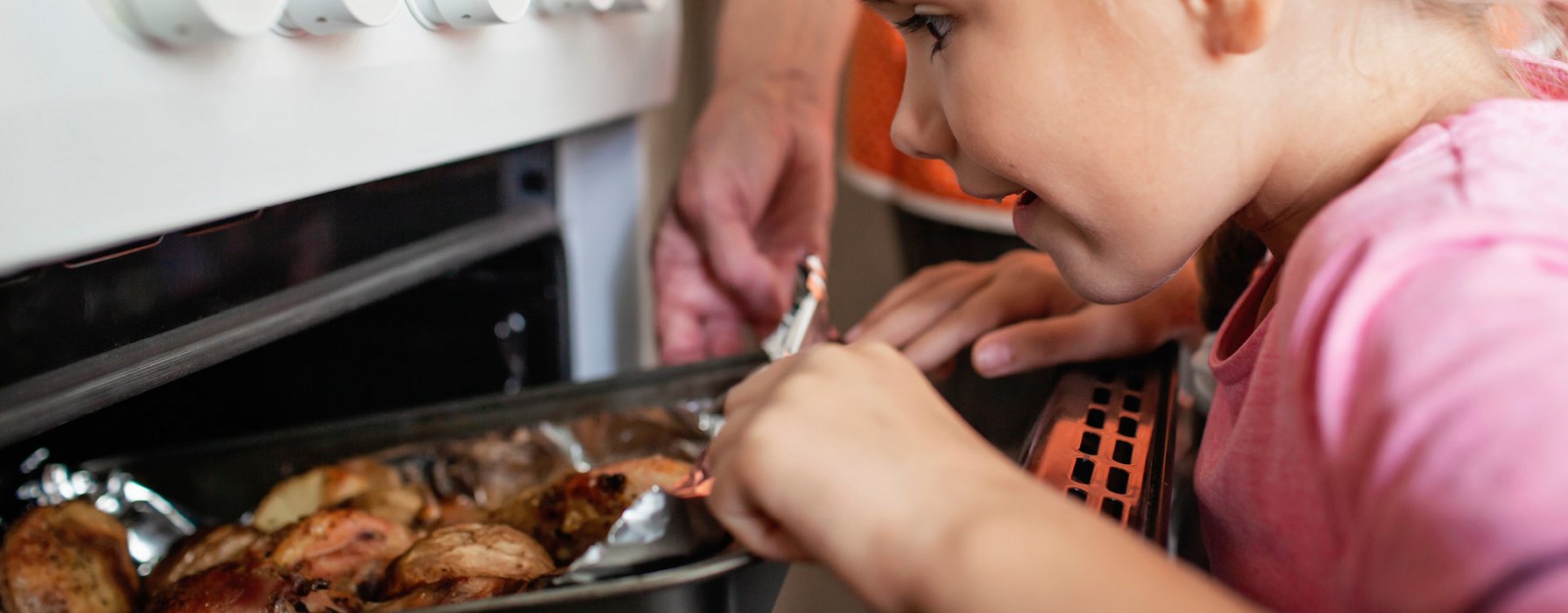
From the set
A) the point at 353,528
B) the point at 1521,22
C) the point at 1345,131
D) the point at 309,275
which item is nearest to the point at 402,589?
the point at 353,528

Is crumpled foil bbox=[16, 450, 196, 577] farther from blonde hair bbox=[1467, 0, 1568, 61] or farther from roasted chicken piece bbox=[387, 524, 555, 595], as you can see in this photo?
blonde hair bbox=[1467, 0, 1568, 61]

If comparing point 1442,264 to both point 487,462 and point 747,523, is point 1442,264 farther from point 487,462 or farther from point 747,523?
point 487,462

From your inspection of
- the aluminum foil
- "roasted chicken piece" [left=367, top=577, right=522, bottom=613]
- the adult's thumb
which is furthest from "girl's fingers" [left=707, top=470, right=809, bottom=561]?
the adult's thumb

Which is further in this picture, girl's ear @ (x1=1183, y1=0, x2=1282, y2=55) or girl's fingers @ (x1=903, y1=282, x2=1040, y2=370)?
girl's fingers @ (x1=903, y1=282, x2=1040, y2=370)

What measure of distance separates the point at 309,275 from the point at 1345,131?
1.77 feet

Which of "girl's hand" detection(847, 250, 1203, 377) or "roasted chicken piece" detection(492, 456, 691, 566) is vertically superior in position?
"girl's hand" detection(847, 250, 1203, 377)

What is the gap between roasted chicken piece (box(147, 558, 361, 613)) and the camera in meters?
0.48

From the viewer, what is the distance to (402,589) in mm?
507

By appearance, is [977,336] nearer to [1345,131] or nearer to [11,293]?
[1345,131]

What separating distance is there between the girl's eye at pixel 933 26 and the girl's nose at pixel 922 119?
0.08 ft

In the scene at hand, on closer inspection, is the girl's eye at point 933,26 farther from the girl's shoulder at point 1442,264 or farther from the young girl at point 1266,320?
the girl's shoulder at point 1442,264

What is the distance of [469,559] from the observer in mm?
508

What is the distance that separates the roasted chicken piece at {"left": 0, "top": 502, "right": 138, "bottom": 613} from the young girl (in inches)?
13.3

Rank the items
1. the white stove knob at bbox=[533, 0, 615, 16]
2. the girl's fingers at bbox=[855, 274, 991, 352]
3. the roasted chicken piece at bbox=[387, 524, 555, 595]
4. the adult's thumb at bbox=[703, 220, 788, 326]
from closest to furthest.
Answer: the roasted chicken piece at bbox=[387, 524, 555, 595]
the white stove knob at bbox=[533, 0, 615, 16]
the girl's fingers at bbox=[855, 274, 991, 352]
the adult's thumb at bbox=[703, 220, 788, 326]
